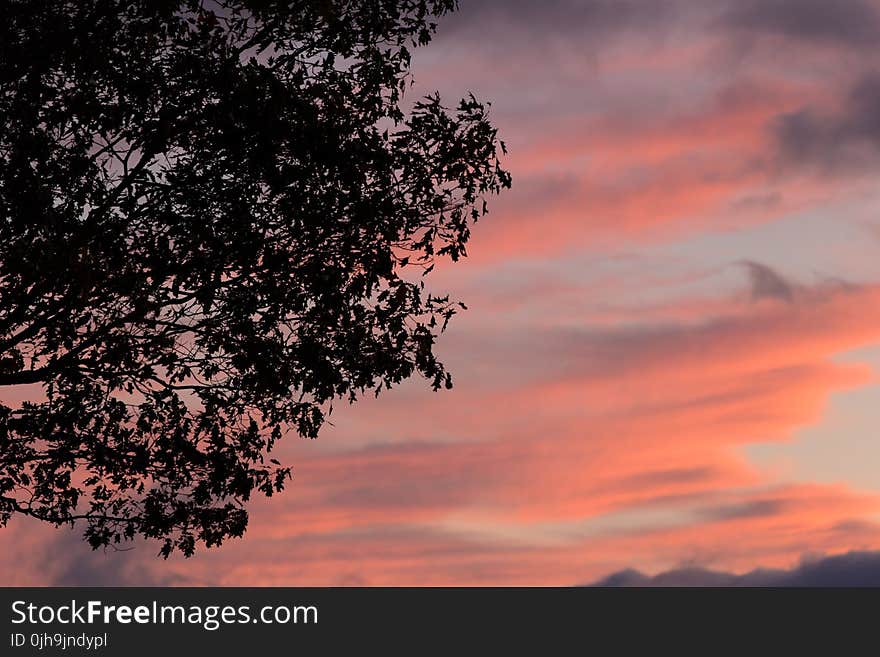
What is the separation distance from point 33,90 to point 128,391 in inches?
194

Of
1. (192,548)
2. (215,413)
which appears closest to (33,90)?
(215,413)

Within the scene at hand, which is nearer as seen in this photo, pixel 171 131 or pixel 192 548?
pixel 171 131

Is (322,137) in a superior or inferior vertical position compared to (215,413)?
superior

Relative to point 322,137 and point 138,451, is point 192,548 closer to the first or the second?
point 138,451

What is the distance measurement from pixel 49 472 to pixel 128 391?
9.40 ft

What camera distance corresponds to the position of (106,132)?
19.4 m
